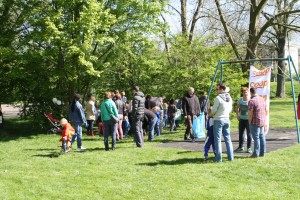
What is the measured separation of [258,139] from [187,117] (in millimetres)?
3669

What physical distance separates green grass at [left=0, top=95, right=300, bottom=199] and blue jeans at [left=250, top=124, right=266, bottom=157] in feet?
0.90

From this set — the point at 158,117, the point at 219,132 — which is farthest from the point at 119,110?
the point at 219,132

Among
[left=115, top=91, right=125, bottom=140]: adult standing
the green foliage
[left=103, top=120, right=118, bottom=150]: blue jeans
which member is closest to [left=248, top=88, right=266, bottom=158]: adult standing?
[left=103, top=120, right=118, bottom=150]: blue jeans

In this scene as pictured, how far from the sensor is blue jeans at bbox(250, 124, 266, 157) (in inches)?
360

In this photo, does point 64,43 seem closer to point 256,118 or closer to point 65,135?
point 65,135

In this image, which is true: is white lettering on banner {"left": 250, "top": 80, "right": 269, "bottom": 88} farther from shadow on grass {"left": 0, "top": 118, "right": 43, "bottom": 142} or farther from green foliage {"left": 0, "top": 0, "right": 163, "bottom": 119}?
shadow on grass {"left": 0, "top": 118, "right": 43, "bottom": 142}

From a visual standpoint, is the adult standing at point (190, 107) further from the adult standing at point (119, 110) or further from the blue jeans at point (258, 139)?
the blue jeans at point (258, 139)

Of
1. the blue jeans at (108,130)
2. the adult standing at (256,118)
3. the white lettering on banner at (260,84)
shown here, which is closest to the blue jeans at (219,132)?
the adult standing at (256,118)

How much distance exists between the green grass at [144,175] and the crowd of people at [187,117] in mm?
435

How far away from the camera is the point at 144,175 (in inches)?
310

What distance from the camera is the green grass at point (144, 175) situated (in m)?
6.64

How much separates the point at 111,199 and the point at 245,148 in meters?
5.64

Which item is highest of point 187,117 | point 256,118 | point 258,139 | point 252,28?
point 252,28

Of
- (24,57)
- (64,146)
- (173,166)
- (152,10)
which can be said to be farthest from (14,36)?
(173,166)
